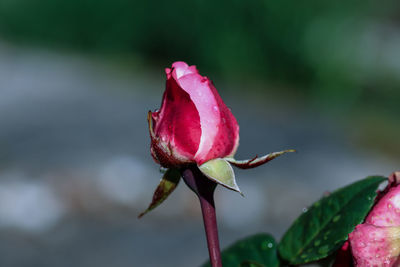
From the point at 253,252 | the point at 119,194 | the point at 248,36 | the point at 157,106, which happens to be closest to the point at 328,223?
the point at 253,252

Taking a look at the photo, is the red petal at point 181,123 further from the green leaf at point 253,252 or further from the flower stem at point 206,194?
the green leaf at point 253,252

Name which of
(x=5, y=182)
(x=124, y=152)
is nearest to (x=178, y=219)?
(x=124, y=152)

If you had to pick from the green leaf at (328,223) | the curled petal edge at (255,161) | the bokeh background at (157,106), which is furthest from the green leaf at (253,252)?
the bokeh background at (157,106)

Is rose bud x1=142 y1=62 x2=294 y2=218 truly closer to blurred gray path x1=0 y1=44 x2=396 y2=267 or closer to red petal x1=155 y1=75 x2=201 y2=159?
red petal x1=155 y1=75 x2=201 y2=159

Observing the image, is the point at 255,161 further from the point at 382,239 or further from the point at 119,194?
the point at 119,194

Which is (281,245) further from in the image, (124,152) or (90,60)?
(90,60)

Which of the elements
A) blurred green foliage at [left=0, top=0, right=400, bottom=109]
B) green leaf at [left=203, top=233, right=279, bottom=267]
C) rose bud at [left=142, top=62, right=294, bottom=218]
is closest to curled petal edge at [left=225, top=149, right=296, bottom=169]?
rose bud at [left=142, top=62, right=294, bottom=218]

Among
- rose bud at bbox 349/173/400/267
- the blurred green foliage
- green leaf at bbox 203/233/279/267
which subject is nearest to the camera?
rose bud at bbox 349/173/400/267
